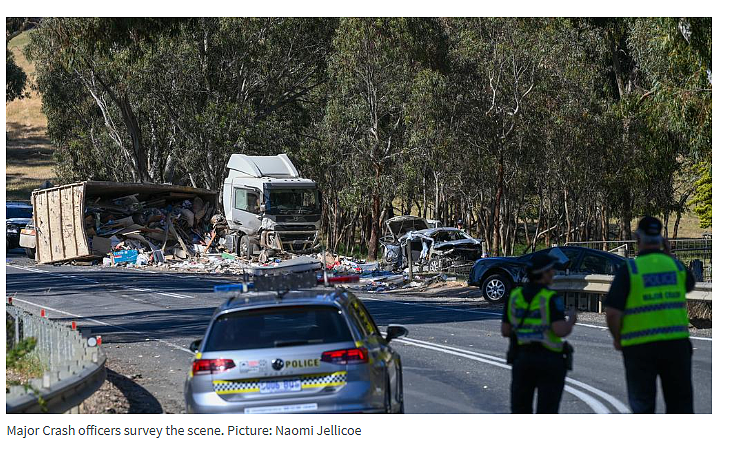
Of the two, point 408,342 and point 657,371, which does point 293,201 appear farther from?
point 657,371

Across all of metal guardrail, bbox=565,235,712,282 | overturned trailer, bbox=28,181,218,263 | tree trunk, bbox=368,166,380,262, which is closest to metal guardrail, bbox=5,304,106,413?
metal guardrail, bbox=565,235,712,282

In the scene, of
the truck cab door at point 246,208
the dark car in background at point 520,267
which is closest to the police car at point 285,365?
the dark car in background at point 520,267

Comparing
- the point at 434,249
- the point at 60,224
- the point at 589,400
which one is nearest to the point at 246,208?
the point at 60,224

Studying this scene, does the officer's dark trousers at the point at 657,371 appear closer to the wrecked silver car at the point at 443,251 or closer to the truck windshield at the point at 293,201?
the wrecked silver car at the point at 443,251

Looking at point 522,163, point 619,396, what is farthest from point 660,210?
point 619,396

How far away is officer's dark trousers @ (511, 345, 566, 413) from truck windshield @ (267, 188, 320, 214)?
28757 millimetres

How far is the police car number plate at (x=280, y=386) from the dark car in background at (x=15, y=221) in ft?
116

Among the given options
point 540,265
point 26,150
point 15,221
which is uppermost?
point 26,150

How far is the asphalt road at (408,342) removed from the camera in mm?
10789

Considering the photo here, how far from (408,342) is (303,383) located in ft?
27.3

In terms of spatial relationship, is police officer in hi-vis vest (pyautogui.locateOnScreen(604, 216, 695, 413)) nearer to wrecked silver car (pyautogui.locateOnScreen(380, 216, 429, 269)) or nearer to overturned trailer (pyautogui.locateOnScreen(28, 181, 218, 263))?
wrecked silver car (pyautogui.locateOnScreen(380, 216, 429, 269))

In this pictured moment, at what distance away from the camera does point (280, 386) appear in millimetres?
7645

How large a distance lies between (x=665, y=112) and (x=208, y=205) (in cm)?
2197

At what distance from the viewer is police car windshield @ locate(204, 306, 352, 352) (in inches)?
305
